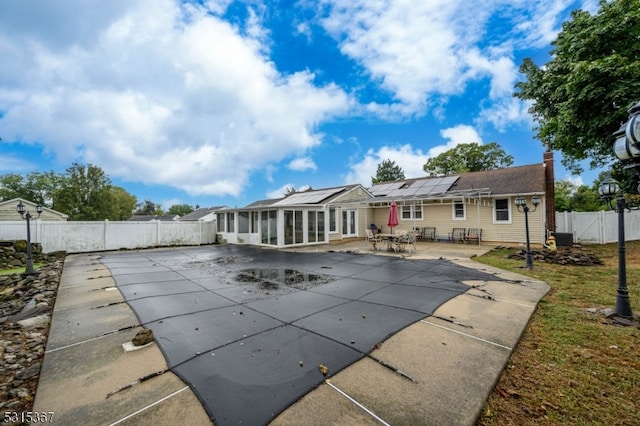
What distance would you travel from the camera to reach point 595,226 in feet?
43.6

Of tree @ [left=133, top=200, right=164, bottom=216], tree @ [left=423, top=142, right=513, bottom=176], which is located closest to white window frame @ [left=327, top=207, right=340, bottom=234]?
tree @ [left=423, top=142, right=513, bottom=176]

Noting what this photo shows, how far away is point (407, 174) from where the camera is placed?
1435 inches

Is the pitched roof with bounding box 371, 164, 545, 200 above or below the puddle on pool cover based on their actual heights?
above

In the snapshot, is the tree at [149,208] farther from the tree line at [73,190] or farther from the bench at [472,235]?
the bench at [472,235]

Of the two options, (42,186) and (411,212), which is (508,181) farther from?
(42,186)

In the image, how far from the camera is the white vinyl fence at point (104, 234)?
1223 cm

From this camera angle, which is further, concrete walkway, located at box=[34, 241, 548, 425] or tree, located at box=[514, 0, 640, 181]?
tree, located at box=[514, 0, 640, 181]

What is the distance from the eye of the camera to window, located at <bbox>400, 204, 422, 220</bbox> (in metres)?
16.7

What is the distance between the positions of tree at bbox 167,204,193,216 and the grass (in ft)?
233

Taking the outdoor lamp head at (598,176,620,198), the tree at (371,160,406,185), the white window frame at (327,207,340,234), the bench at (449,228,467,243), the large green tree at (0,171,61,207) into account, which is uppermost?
the tree at (371,160,406,185)

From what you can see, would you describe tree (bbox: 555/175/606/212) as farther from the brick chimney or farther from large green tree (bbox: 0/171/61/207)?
large green tree (bbox: 0/171/61/207)

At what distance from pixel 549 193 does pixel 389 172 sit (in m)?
23.2

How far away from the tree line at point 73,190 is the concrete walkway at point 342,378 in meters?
29.5

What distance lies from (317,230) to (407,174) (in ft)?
83.7
